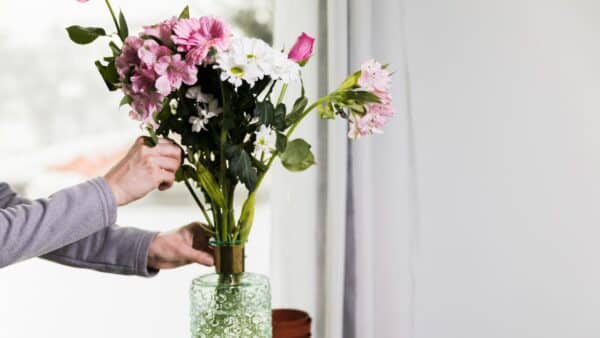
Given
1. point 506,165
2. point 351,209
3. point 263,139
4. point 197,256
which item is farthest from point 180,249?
point 506,165

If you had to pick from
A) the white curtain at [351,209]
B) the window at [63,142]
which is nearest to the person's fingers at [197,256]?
the white curtain at [351,209]

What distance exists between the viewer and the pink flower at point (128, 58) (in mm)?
941

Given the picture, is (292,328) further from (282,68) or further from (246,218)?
(282,68)

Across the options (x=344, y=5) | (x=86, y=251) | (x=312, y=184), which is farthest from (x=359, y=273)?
(x=86, y=251)

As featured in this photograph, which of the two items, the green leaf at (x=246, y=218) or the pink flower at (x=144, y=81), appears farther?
the green leaf at (x=246, y=218)

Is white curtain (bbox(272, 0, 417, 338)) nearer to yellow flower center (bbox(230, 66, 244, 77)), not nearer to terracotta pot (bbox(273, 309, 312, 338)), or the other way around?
terracotta pot (bbox(273, 309, 312, 338))

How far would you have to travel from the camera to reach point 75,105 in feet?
6.15

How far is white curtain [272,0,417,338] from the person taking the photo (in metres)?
1.75

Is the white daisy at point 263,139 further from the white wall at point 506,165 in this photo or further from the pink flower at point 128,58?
the white wall at point 506,165

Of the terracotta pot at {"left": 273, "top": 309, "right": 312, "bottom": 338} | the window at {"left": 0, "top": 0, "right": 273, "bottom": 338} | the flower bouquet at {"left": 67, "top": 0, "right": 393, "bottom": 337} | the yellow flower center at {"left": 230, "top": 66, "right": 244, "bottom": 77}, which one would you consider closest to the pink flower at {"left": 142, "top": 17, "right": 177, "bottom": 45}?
the flower bouquet at {"left": 67, "top": 0, "right": 393, "bottom": 337}

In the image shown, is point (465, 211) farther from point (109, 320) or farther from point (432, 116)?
point (109, 320)

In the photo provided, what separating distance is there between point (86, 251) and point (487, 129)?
116cm

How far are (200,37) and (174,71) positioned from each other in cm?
6

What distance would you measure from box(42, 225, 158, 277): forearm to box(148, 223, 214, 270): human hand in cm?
1
